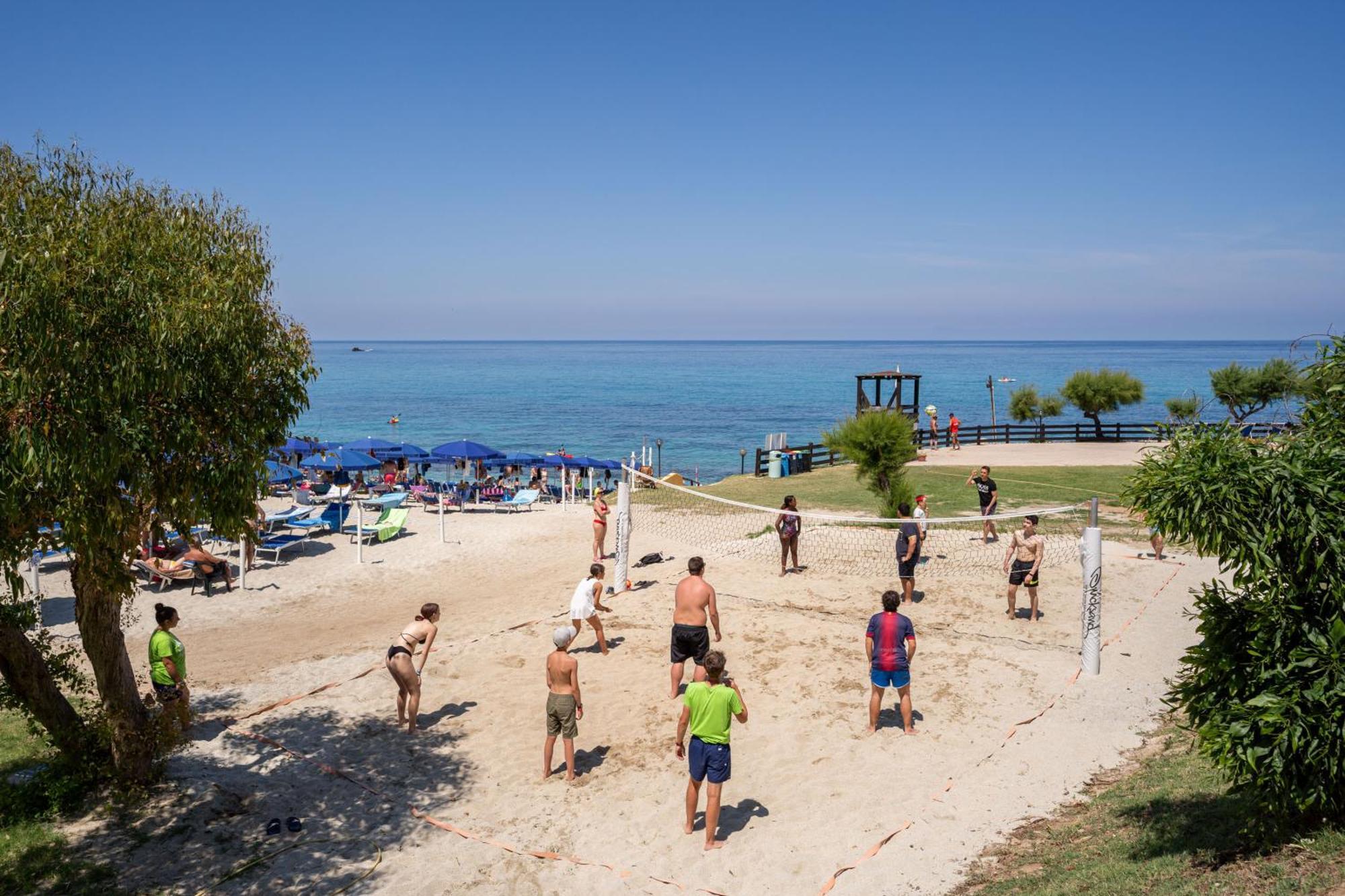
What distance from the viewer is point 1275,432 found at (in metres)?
5.93

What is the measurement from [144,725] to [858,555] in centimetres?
1245

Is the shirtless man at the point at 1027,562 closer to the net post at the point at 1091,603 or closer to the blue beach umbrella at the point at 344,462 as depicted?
the net post at the point at 1091,603

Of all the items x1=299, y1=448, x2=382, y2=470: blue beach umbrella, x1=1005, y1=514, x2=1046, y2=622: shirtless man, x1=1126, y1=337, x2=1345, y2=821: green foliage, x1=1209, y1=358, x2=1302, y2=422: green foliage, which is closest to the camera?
x1=1126, y1=337, x2=1345, y2=821: green foliage

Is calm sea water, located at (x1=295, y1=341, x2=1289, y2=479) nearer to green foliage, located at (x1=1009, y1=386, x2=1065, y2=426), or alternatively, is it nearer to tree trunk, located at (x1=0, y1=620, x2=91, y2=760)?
tree trunk, located at (x1=0, y1=620, x2=91, y2=760)

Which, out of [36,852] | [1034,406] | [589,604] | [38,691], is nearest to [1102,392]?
[1034,406]

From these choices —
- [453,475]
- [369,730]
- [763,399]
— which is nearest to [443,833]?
[369,730]

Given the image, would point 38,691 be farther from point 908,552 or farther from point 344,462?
point 344,462

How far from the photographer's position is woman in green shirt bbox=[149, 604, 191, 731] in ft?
29.4

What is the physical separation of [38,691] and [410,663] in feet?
10.6

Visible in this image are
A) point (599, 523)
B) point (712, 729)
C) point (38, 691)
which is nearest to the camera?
point (712, 729)

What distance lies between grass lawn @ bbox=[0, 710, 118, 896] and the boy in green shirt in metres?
4.49

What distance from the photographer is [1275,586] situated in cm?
533

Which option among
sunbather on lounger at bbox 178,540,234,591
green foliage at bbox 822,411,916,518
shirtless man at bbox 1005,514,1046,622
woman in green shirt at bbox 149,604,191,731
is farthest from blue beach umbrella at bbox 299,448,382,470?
shirtless man at bbox 1005,514,1046,622

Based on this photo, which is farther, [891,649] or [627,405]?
[627,405]
